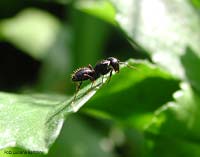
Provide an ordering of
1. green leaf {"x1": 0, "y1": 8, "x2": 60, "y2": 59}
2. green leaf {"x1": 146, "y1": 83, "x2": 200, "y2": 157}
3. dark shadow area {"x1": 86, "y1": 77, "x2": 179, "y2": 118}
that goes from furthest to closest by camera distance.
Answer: green leaf {"x1": 0, "y1": 8, "x2": 60, "y2": 59}
dark shadow area {"x1": 86, "y1": 77, "x2": 179, "y2": 118}
green leaf {"x1": 146, "y1": 83, "x2": 200, "y2": 157}

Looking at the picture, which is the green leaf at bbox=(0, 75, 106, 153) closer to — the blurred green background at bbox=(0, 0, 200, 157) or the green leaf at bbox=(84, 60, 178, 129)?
the blurred green background at bbox=(0, 0, 200, 157)

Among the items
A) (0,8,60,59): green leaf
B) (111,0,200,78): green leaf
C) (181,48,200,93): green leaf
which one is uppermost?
(0,8,60,59): green leaf

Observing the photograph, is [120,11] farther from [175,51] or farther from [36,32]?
[36,32]

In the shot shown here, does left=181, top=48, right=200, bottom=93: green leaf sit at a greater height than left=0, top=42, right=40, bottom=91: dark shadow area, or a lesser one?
lesser

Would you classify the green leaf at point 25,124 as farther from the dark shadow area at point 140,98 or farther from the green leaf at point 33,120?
the dark shadow area at point 140,98

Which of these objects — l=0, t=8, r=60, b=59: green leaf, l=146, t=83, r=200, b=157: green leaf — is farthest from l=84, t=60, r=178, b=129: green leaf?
l=0, t=8, r=60, b=59: green leaf

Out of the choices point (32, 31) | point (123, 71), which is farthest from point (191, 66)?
point (32, 31)

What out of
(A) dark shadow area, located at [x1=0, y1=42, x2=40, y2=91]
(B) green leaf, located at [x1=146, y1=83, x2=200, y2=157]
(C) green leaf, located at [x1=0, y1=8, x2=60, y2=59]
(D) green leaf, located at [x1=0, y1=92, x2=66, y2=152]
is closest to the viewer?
(D) green leaf, located at [x1=0, y1=92, x2=66, y2=152]

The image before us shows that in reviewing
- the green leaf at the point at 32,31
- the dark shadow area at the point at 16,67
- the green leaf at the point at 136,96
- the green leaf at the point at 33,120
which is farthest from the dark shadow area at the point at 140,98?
the green leaf at the point at 32,31
